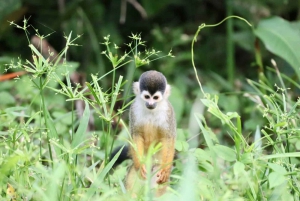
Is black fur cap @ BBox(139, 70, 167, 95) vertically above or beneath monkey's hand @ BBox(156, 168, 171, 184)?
above

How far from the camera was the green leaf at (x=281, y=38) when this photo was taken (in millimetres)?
4680

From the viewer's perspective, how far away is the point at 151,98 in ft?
10.6

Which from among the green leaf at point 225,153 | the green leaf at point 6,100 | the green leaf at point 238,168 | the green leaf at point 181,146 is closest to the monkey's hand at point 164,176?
the green leaf at point 181,146

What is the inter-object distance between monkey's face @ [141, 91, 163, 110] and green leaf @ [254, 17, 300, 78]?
1.77m

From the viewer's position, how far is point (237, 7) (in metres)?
5.99

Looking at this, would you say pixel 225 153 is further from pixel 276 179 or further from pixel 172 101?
pixel 172 101

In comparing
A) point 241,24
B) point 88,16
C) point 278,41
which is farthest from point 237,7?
point 88,16

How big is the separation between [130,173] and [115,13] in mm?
3619

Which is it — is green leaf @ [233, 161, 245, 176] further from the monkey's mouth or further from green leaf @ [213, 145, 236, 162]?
the monkey's mouth

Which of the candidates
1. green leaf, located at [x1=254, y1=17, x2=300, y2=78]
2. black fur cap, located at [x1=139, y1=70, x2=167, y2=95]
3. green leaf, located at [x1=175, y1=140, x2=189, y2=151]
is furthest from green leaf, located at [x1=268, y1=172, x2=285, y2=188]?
green leaf, located at [x1=254, y1=17, x2=300, y2=78]

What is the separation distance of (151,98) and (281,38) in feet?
6.65

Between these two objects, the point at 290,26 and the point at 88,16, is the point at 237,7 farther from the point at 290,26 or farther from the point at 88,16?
the point at 88,16

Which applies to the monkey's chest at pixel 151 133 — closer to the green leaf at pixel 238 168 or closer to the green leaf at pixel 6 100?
the green leaf at pixel 238 168

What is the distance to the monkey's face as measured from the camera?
3.20 metres
